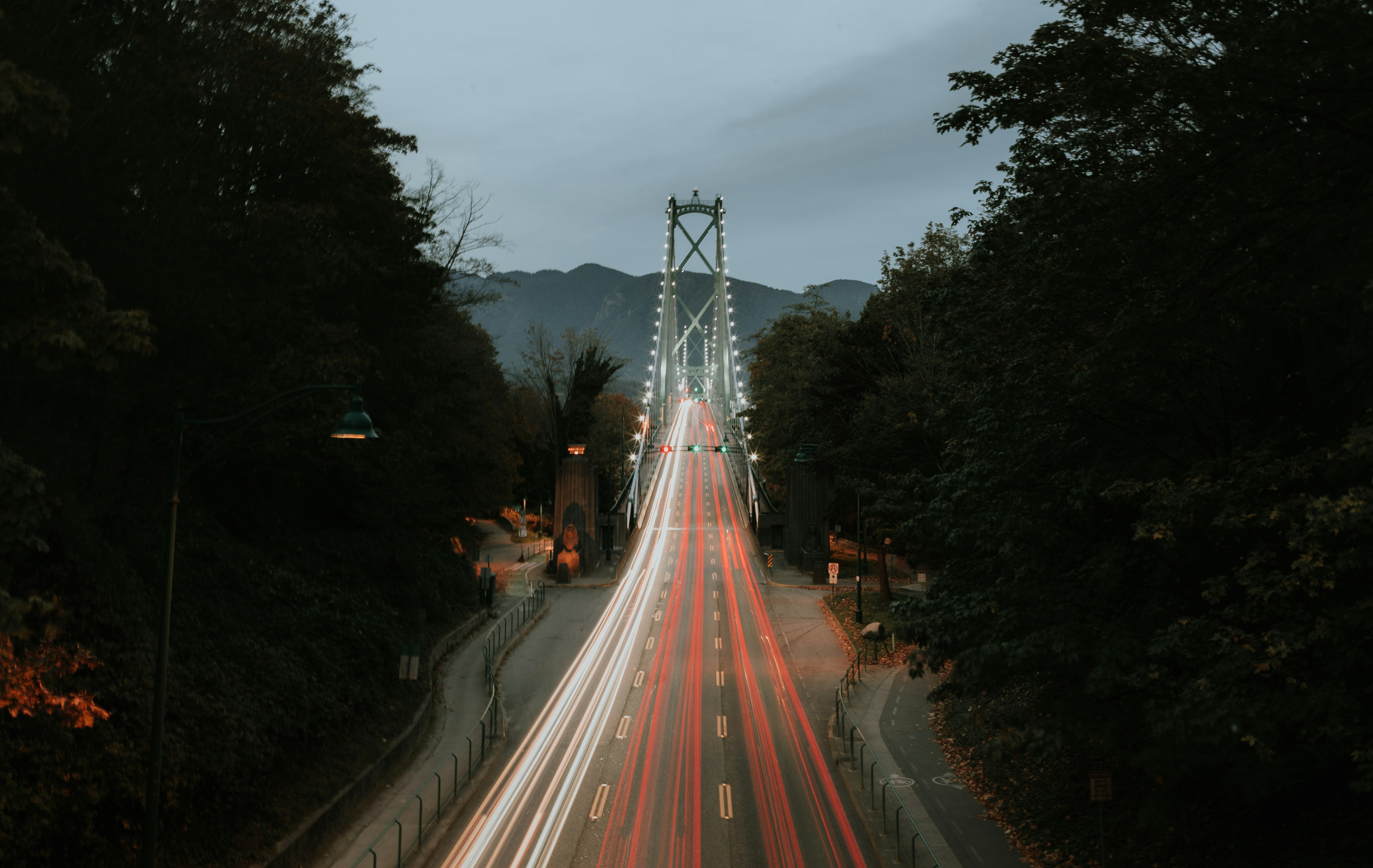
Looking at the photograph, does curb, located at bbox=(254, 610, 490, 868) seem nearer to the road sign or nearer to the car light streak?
the car light streak

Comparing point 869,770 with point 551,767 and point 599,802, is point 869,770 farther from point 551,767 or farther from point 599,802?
point 551,767

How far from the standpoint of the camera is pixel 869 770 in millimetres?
19125

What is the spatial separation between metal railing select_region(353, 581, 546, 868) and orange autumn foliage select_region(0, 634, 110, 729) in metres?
→ 3.97

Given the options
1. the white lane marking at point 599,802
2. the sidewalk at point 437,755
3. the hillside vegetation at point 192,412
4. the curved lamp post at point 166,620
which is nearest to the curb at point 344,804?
the sidewalk at point 437,755

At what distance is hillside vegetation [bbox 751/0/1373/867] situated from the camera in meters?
8.80

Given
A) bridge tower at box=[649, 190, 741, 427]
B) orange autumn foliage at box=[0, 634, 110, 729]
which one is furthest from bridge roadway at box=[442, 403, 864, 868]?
bridge tower at box=[649, 190, 741, 427]

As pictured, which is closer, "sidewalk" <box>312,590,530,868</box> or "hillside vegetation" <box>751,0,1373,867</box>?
"hillside vegetation" <box>751,0,1373,867</box>

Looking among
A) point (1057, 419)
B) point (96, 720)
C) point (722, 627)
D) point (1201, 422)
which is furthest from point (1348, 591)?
point (722, 627)

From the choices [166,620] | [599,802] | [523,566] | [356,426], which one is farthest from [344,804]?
[523,566]

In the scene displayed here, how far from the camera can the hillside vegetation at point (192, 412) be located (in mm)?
10977

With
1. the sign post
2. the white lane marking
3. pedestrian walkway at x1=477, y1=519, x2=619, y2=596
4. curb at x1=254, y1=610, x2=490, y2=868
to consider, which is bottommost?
pedestrian walkway at x1=477, y1=519, x2=619, y2=596

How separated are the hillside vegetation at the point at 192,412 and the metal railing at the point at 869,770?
999 cm

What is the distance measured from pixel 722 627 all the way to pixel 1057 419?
991 inches

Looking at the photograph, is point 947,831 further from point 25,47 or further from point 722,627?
point 722,627
